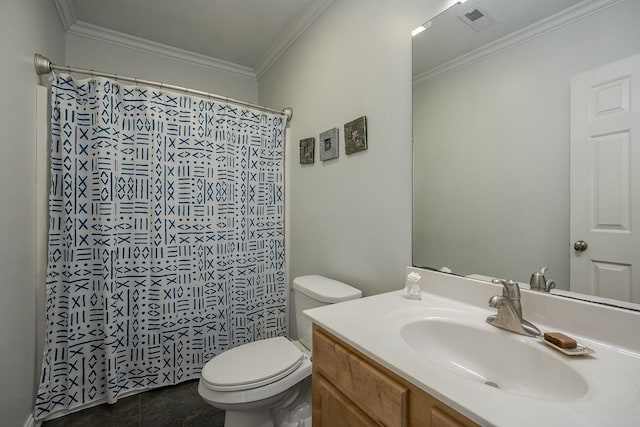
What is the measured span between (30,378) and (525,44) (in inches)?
103

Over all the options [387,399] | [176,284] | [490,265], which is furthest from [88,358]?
[490,265]

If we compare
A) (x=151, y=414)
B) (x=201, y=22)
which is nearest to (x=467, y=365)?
(x=151, y=414)

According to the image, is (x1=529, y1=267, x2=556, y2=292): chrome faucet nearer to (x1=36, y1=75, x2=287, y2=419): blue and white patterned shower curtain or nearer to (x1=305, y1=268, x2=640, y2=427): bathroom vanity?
(x1=305, y1=268, x2=640, y2=427): bathroom vanity

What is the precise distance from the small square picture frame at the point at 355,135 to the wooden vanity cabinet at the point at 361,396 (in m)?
0.96

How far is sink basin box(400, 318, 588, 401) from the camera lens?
67cm

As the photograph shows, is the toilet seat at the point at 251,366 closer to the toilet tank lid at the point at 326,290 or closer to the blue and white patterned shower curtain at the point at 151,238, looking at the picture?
the toilet tank lid at the point at 326,290

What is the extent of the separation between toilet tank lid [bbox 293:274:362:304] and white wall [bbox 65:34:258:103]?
2081 mm

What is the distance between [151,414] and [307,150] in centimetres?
184

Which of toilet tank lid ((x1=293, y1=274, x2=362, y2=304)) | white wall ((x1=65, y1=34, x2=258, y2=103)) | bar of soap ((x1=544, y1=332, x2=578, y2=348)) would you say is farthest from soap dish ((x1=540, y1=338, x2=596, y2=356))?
white wall ((x1=65, y1=34, x2=258, y2=103))

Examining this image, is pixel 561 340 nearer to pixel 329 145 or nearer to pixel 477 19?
pixel 477 19

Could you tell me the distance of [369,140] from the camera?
1469 mm

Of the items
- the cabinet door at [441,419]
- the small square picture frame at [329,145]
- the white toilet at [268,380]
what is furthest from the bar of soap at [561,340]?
the small square picture frame at [329,145]

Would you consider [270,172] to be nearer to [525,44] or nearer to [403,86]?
[403,86]

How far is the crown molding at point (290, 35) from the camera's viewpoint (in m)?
1.82
